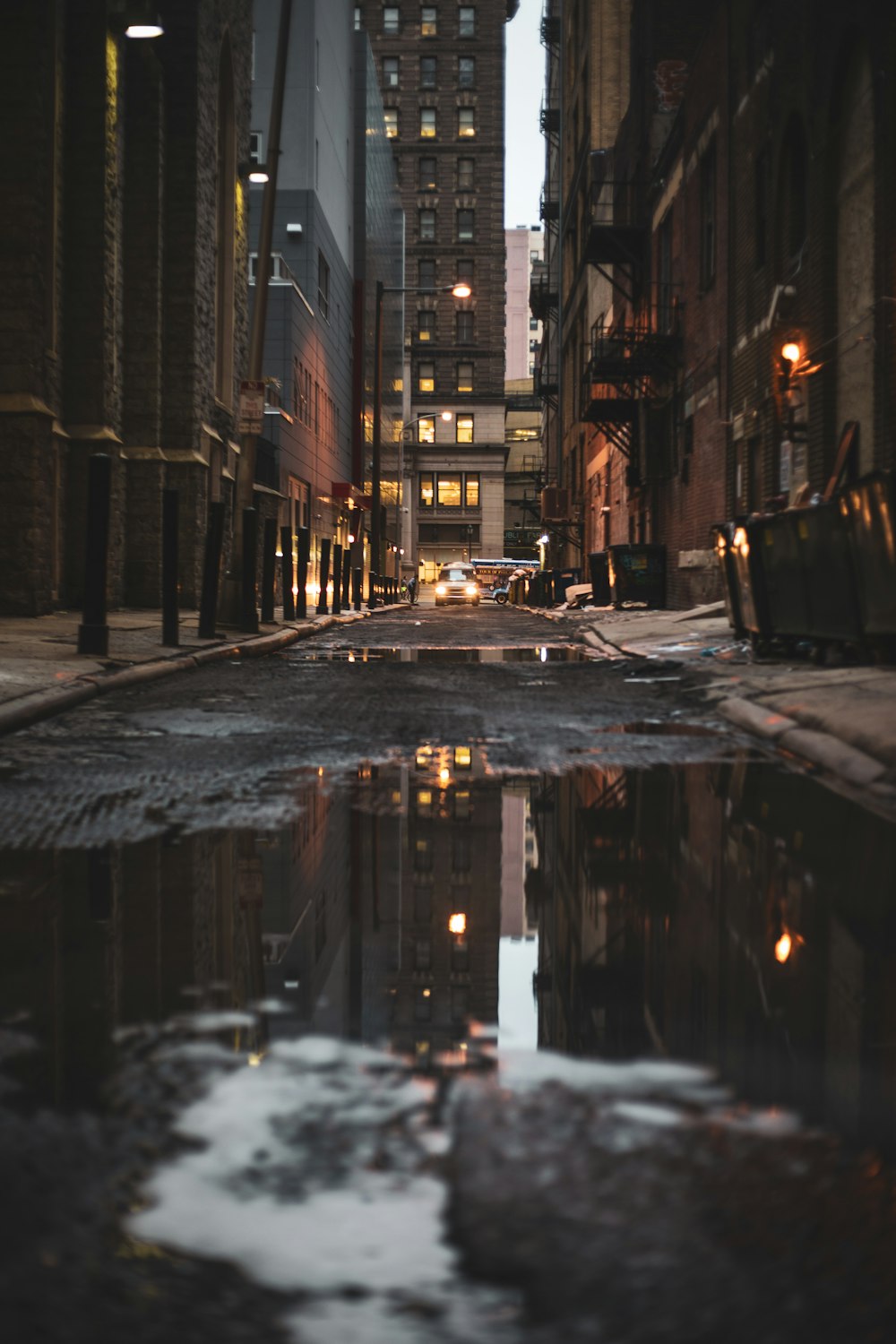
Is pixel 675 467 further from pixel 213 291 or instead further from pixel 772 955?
pixel 772 955

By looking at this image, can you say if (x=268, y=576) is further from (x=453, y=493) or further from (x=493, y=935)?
(x=453, y=493)

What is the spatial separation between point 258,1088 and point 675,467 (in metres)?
26.9

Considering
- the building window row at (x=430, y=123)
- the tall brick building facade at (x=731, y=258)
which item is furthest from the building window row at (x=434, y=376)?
the tall brick building facade at (x=731, y=258)

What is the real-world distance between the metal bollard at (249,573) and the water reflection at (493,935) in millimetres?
12872

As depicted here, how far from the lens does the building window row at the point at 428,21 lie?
98.9m

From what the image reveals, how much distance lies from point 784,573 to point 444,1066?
10.1 meters

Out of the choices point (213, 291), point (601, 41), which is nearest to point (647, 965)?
point (213, 291)

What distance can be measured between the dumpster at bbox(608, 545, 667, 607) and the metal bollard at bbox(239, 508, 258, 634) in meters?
11.8

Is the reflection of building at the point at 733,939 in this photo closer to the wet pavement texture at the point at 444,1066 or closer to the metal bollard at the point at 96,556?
the wet pavement texture at the point at 444,1066

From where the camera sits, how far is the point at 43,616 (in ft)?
62.2

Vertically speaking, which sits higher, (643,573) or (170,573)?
(643,573)

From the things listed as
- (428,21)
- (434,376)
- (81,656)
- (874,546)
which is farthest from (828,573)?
(428,21)

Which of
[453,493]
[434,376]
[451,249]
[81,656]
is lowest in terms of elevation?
[81,656]

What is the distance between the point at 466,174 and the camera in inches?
3937
